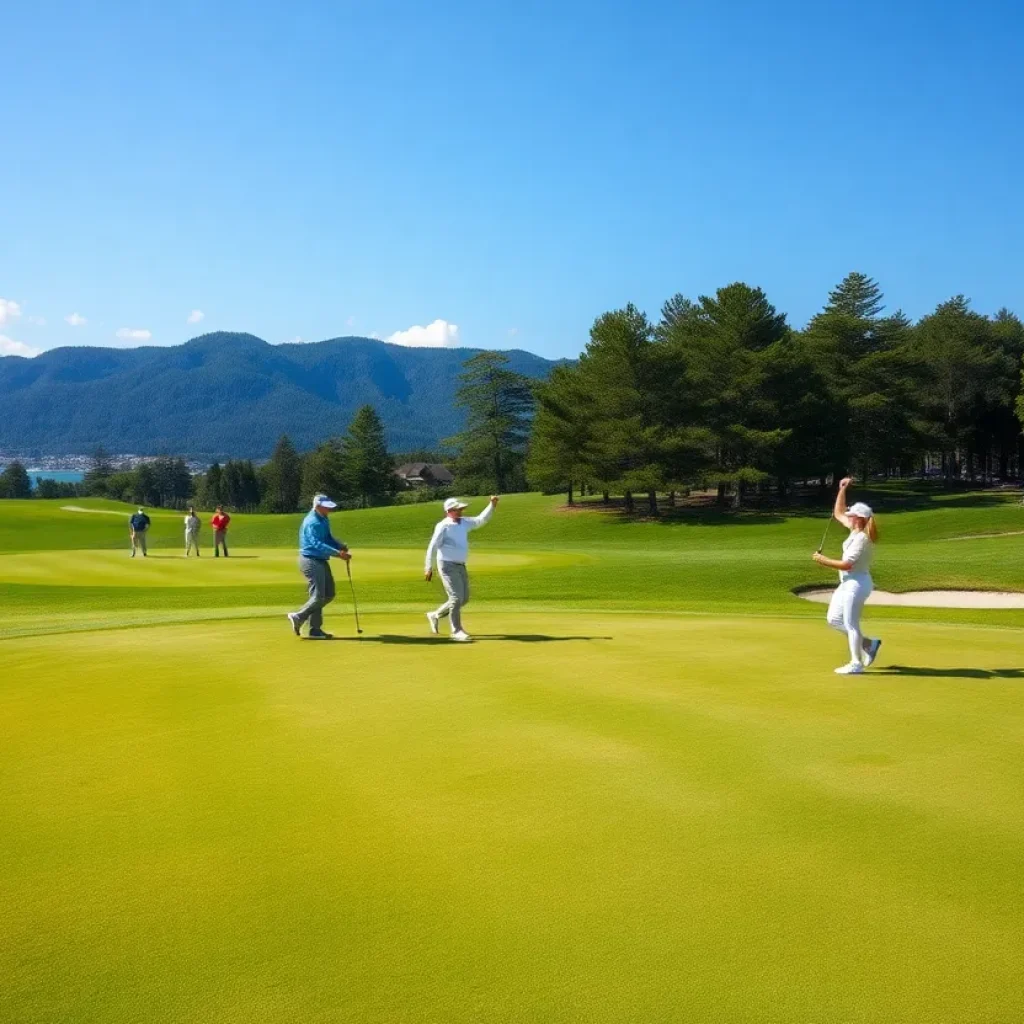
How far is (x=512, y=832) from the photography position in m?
6.45

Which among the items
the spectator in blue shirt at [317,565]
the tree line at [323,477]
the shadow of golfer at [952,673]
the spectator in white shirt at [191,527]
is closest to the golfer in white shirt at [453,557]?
the spectator in blue shirt at [317,565]

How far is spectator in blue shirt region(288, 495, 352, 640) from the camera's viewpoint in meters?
15.2

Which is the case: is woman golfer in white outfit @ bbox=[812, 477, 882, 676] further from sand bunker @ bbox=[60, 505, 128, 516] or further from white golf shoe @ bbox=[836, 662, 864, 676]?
sand bunker @ bbox=[60, 505, 128, 516]

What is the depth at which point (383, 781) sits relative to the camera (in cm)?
757

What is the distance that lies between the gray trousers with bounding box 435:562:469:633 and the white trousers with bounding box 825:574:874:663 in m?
5.45

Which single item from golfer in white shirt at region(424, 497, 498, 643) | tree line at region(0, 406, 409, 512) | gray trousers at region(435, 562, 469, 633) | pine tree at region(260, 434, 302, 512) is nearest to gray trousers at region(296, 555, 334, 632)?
golfer in white shirt at region(424, 497, 498, 643)

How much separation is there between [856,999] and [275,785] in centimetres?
449

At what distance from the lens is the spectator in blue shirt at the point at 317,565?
597 inches

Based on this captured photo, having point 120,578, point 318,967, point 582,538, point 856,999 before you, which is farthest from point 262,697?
point 582,538

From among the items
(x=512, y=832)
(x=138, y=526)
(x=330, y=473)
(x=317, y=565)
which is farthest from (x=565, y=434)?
(x=330, y=473)

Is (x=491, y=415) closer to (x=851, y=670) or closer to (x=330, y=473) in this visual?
(x=330, y=473)

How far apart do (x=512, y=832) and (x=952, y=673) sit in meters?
7.55

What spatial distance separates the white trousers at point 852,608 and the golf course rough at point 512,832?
497 mm

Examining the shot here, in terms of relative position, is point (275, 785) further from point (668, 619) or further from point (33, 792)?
point (668, 619)
